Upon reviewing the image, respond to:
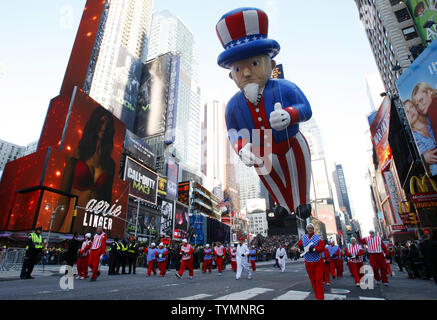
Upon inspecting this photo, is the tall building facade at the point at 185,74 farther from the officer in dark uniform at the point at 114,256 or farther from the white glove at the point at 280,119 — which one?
the white glove at the point at 280,119

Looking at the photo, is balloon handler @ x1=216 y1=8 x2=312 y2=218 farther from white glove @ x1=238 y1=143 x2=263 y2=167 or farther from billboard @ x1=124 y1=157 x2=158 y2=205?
billboard @ x1=124 y1=157 x2=158 y2=205

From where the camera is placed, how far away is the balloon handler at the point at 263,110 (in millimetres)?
5328

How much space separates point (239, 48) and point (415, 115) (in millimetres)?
22334

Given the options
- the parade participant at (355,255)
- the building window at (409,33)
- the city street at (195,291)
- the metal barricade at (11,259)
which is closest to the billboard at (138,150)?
the metal barricade at (11,259)

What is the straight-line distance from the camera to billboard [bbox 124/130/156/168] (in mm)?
44438

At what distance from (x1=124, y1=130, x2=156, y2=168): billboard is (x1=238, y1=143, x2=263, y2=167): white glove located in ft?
134

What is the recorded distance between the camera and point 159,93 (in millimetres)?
67938

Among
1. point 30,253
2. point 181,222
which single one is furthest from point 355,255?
point 181,222

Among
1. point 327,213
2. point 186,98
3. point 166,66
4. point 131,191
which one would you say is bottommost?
point 131,191

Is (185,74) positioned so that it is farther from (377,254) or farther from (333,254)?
(377,254)

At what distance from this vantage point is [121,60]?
72.9 m

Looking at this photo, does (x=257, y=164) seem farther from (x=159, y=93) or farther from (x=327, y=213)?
(x=327, y=213)

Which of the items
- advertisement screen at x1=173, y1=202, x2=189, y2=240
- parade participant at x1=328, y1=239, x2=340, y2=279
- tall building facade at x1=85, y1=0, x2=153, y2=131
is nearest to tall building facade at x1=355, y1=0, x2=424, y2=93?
parade participant at x1=328, y1=239, x2=340, y2=279
